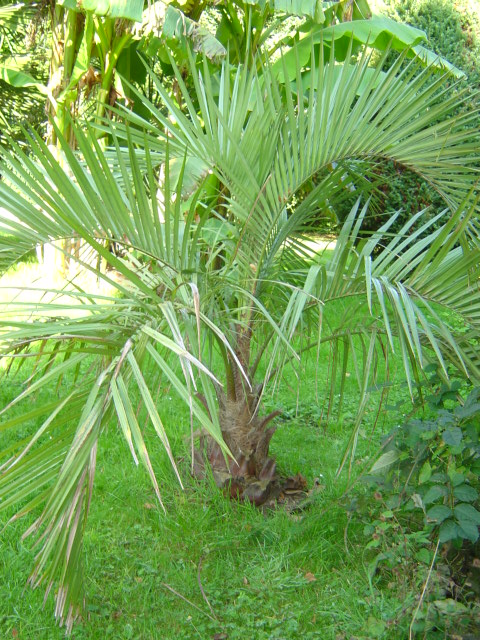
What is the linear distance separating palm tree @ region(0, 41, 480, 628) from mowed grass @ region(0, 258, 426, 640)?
171 mm

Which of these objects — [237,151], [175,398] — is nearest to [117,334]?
[237,151]

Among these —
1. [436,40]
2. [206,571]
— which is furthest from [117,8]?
[436,40]

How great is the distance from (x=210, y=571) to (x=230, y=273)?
1.27m

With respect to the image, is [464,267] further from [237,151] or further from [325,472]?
[325,472]

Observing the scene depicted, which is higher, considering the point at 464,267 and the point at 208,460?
the point at 464,267

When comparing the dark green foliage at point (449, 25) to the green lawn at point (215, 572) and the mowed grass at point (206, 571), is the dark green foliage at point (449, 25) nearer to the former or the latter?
the green lawn at point (215, 572)

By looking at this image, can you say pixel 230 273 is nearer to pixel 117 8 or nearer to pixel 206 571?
pixel 206 571

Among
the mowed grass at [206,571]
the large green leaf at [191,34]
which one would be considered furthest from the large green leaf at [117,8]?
the mowed grass at [206,571]

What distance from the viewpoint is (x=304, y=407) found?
193 inches

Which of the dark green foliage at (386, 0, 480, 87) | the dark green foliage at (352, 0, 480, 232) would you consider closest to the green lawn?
the dark green foliage at (352, 0, 480, 232)

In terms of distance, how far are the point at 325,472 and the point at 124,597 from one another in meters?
1.38

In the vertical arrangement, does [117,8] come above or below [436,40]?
below

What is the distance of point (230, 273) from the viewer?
3244mm

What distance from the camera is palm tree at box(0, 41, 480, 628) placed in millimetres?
2035
